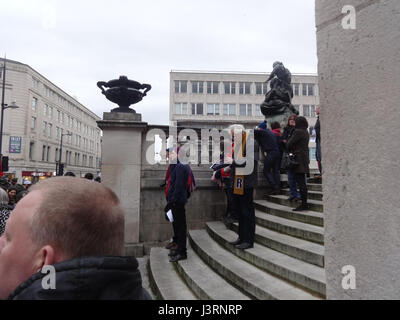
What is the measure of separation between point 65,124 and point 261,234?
6913cm

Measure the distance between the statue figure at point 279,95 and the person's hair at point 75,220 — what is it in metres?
9.39

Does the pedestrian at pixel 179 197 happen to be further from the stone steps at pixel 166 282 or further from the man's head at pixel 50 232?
the man's head at pixel 50 232

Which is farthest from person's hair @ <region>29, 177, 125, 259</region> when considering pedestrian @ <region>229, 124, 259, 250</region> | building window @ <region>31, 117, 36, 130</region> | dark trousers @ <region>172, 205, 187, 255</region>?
building window @ <region>31, 117, 36, 130</region>

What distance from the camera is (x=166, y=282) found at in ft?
13.4

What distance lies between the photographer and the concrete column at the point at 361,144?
1554 mm

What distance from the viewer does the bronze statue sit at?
626cm

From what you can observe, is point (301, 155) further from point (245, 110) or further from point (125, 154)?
point (245, 110)

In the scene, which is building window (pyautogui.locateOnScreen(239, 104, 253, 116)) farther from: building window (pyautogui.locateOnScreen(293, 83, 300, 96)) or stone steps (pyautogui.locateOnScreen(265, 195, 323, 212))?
stone steps (pyautogui.locateOnScreen(265, 195, 323, 212))

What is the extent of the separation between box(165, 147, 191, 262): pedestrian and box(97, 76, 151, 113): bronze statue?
7.92ft

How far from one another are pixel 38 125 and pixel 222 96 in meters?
36.5

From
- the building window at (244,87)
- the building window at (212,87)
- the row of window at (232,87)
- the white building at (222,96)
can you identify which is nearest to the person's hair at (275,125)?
the white building at (222,96)

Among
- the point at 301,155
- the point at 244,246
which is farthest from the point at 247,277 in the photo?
the point at 301,155
